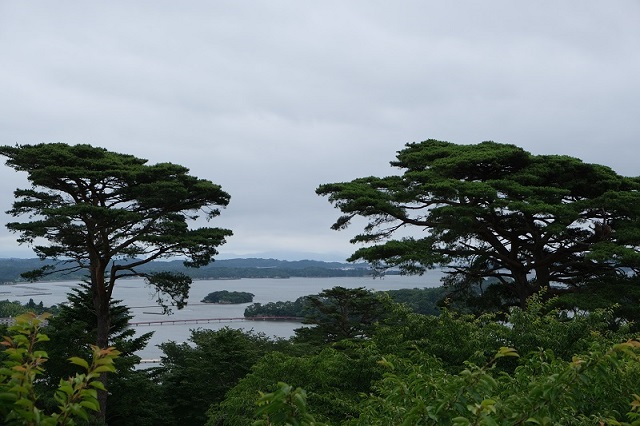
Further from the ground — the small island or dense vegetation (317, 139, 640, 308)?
dense vegetation (317, 139, 640, 308)

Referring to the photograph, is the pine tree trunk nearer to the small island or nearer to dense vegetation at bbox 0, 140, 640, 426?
dense vegetation at bbox 0, 140, 640, 426

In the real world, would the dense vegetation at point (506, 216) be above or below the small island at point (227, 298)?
above

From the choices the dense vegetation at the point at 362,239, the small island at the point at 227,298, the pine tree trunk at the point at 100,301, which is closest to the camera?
the dense vegetation at the point at 362,239

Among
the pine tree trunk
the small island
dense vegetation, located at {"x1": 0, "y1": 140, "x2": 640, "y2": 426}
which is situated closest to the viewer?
dense vegetation, located at {"x1": 0, "y1": 140, "x2": 640, "y2": 426}

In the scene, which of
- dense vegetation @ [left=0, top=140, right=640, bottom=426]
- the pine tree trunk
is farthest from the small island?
the pine tree trunk

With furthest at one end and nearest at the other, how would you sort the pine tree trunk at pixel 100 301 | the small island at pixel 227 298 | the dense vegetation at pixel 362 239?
the small island at pixel 227 298, the pine tree trunk at pixel 100 301, the dense vegetation at pixel 362 239

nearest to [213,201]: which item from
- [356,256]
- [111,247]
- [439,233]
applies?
[111,247]

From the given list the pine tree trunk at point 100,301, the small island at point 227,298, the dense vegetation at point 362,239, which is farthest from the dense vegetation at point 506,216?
the small island at point 227,298

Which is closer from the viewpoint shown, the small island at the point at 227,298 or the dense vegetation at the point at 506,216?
the dense vegetation at the point at 506,216

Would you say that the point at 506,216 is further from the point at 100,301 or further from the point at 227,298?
the point at 227,298

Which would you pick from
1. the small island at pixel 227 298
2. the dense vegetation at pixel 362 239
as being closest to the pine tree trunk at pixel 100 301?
the dense vegetation at pixel 362 239

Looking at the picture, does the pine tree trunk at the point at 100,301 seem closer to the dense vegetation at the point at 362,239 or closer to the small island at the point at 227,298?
the dense vegetation at the point at 362,239

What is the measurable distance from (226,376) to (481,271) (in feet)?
28.0

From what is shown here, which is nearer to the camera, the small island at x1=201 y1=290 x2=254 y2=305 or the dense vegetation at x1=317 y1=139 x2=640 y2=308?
the dense vegetation at x1=317 y1=139 x2=640 y2=308
